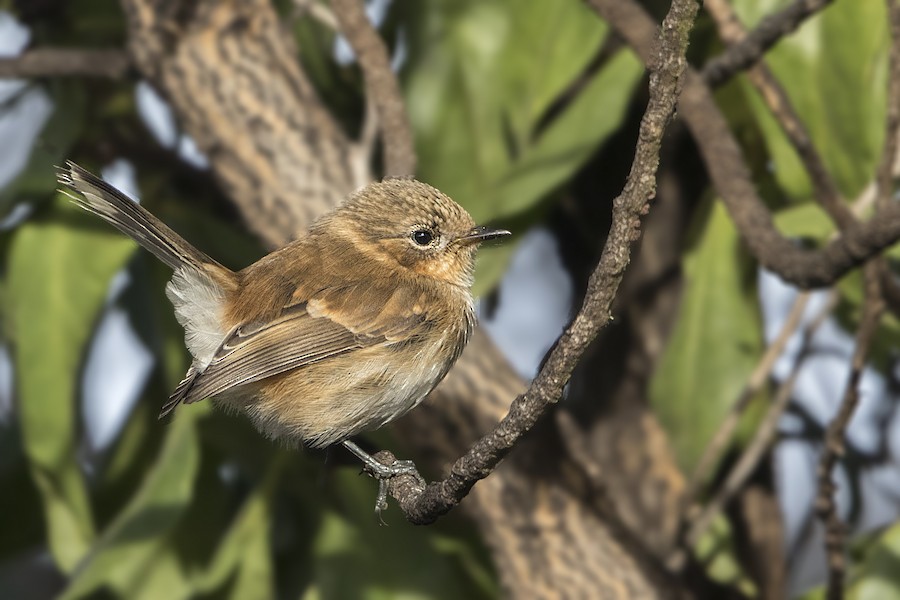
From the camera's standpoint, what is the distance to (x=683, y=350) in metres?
4.43

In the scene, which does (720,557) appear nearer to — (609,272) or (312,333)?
(312,333)

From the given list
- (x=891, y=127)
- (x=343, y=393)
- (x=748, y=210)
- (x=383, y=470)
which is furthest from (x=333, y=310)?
(x=891, y=127)

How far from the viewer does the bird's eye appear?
387 centimetres

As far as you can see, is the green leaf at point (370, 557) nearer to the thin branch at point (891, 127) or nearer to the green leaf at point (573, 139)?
the green leaf at point (573, 139)

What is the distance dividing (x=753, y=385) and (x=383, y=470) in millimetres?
1535

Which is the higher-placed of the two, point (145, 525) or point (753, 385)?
point (753, 385)

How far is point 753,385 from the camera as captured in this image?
13.8 feet

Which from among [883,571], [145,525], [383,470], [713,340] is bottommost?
[145,525]

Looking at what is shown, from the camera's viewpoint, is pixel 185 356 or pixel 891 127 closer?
pixel 891 127

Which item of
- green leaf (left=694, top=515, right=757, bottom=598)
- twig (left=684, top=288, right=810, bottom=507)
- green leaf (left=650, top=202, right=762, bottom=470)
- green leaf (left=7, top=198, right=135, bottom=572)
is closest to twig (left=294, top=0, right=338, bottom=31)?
green leaf (left=7, top=198, right=135, bottom=572)

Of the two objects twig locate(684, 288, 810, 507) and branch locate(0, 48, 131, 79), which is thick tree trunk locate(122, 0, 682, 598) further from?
twig locate(684, 288, 810, 507)

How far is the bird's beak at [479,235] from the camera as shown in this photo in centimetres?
370

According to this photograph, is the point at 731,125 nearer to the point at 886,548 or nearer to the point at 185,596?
the point at 886,548

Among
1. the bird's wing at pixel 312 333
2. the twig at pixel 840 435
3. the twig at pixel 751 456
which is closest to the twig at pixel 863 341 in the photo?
the twig at pixel 840 435
